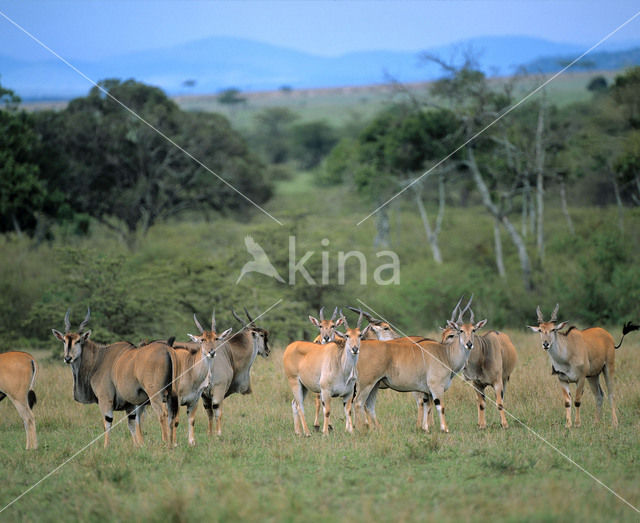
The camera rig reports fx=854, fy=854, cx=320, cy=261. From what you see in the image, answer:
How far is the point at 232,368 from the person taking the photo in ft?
49.0

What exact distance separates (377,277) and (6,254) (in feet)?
53.1

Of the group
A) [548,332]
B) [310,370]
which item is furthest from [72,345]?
[548,332]

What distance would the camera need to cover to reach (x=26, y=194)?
4031cm

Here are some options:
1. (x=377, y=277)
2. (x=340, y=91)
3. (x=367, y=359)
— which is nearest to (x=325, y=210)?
(x=377, y=277)

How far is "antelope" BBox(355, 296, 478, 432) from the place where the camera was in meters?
14.2

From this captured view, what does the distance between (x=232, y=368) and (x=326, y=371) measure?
6.28 ft

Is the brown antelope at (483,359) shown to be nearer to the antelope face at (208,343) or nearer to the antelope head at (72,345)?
the antelope face at (208,343)

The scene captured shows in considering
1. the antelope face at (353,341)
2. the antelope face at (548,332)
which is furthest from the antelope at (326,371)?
the antelope face at (548,332)

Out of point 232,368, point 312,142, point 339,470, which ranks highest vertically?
point 312,142

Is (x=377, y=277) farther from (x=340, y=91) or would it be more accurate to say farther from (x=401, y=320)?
(x=340, y=91)

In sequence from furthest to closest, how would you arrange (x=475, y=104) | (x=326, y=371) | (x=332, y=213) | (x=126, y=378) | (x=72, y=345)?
(x=332, y=213), (x=475, y=104), (x=326, y=371), (x=72, y=345), (x=126, y=378)

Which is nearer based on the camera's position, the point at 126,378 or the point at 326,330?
the point at 126,378

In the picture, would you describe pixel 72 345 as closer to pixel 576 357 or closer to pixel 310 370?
pixel 310 370

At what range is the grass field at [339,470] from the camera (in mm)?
9016
